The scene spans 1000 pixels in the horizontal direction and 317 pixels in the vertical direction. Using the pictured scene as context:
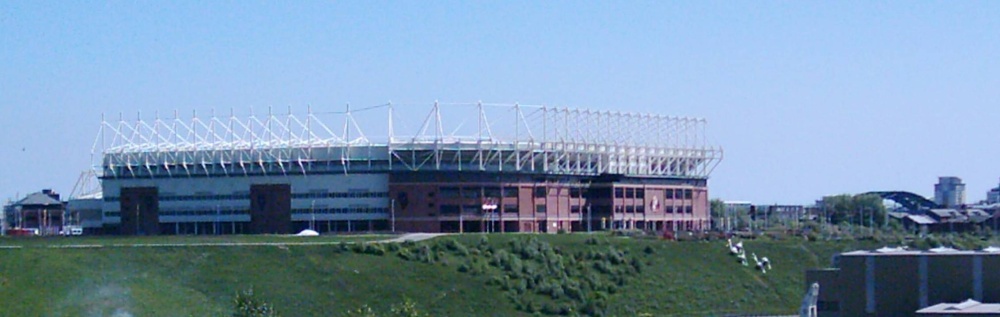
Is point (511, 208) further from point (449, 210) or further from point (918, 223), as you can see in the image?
point (918, 223)

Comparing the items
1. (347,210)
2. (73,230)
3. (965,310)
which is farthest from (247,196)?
(965,310)

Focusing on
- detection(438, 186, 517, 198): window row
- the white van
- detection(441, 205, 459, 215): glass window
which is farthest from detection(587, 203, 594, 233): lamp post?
the white van

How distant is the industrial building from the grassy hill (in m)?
27.4

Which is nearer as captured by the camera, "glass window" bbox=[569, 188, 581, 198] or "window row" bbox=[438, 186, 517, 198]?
"window row" bbox=[438, 186, 517, 198]

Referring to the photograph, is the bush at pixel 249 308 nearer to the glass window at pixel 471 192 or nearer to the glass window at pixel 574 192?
the glass window at pixel 471 192

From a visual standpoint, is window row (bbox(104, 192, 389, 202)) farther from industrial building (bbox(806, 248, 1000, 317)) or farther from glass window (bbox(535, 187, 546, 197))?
industrial building (bbox(806, 248, 1000, 317))

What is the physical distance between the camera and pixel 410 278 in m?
96.7

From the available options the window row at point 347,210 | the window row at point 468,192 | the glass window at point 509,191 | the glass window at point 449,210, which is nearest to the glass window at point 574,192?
the glass window at point 509,191

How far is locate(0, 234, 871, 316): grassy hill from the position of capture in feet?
272

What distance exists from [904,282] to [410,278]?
38.1 meters

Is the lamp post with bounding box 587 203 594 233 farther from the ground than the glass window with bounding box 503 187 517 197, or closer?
closer

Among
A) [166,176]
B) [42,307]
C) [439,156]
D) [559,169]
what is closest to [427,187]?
[439,156]

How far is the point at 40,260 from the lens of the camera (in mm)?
90125

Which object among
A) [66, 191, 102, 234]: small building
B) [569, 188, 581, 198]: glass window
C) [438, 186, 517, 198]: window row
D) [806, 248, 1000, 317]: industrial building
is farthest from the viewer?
[66, 191, 102, 234]: small building
